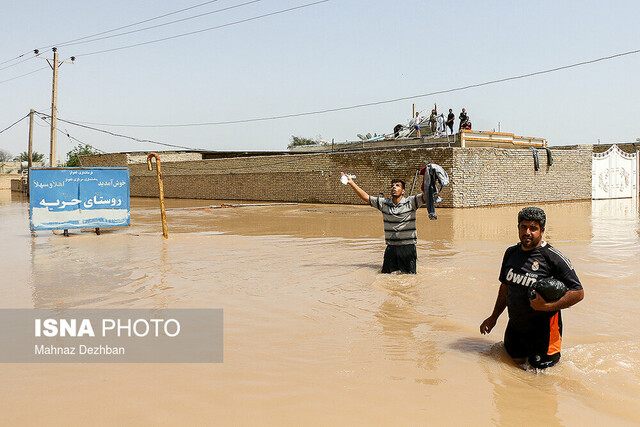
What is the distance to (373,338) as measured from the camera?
4.90 meters

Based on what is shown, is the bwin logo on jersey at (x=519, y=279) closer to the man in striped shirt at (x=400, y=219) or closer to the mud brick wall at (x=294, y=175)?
the man in striped shirt at (x=400, y=219)

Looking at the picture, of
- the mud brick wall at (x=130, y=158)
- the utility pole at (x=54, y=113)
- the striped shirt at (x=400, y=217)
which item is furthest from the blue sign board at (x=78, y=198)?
the mud brick wall at (x=130, y=158)

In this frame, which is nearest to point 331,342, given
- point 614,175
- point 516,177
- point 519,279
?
point 519,279

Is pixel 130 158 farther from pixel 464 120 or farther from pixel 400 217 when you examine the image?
pixel 400 217

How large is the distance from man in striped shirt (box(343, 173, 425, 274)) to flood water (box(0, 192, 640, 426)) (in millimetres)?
276

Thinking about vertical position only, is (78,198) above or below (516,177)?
below

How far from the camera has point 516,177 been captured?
2270cm

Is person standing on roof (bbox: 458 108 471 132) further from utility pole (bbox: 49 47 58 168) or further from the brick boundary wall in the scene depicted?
utility pole (bbox: 49 47 58 168)

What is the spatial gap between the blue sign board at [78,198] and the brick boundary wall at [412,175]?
11.8 metres

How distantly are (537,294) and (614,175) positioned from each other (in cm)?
2580

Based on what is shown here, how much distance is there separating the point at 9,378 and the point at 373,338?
274cm

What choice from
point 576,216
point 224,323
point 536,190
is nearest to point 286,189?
point 536,190


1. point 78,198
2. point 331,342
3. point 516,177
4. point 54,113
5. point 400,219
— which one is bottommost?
point 331,342

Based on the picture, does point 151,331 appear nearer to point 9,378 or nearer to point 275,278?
point 9,378
